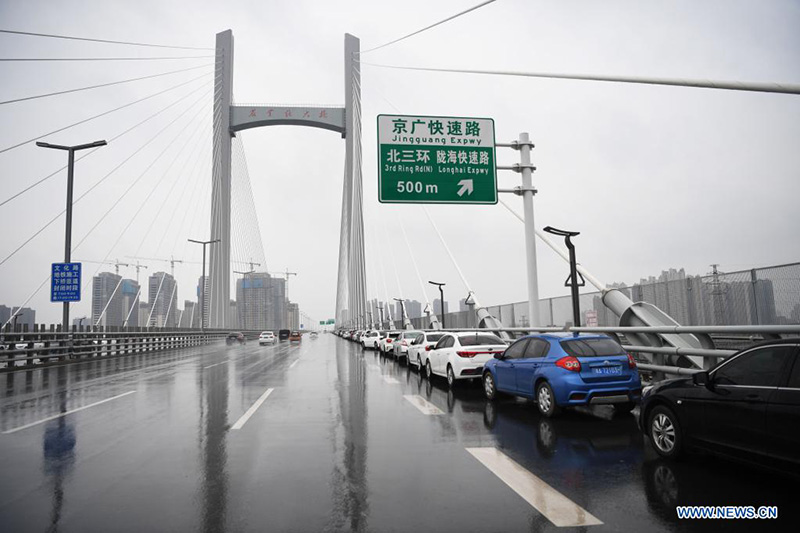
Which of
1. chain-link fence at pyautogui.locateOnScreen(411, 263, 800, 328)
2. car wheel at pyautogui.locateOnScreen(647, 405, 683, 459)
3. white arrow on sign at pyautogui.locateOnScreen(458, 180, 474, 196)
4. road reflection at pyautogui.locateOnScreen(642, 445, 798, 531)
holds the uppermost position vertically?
white arrow on sign at pyautogui.locateOnScreen(458, 180, 474, 196)

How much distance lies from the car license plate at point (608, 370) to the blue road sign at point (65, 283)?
920 inches

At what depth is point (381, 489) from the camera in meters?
5.16

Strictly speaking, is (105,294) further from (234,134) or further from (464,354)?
(464,354)

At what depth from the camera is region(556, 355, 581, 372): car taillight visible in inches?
338

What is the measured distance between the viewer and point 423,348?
17.5m

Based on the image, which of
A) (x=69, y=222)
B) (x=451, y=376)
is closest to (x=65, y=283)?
(x=69, y=222)

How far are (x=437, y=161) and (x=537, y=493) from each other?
42.1 ft

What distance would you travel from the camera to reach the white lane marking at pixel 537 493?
14.3 ft

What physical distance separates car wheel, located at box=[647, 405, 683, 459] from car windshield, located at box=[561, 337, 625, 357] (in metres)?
2.31

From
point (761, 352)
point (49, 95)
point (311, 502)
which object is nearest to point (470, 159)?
point (761, 352)

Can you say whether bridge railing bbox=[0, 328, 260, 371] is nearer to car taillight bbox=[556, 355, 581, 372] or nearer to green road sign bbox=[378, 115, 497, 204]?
green road sign bbox=[378, 115, 497, 204]

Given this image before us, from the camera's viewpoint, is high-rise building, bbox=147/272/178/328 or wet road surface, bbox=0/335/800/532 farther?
high-rise building, bbox=147/272/178/328

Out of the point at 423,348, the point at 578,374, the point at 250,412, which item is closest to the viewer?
the point at 578,374

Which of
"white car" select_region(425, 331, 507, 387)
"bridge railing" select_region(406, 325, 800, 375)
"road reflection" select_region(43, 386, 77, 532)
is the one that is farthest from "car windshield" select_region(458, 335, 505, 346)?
"road reflection" select_region(43, 386, 77, 532)
